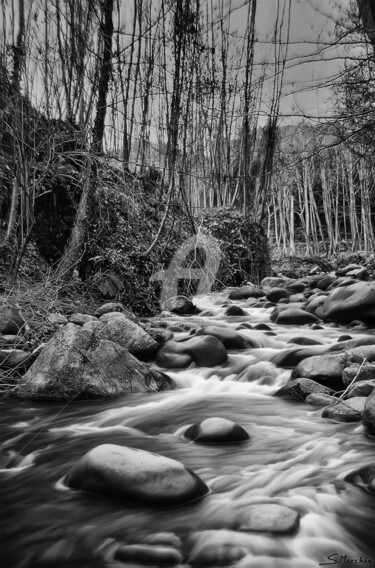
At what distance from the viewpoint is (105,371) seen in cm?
314

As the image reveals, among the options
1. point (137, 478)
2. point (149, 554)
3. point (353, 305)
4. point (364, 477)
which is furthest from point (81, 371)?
point (353, 305)

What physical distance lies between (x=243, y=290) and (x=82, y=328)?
15.9ft

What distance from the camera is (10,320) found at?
11.4 ft

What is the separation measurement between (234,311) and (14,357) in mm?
3641

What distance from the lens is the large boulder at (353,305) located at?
5.25 m

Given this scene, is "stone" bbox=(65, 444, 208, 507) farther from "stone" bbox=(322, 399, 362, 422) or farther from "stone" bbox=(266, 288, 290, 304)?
"stone" bbox=(266, 288, 290, 304)

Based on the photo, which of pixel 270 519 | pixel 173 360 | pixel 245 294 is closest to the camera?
pixel 270 519

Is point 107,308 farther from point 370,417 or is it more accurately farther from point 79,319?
point 370,417

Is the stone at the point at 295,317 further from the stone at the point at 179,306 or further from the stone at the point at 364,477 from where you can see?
the stone at the point at 364,477

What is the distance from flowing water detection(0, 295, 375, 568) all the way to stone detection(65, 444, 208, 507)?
4 cm

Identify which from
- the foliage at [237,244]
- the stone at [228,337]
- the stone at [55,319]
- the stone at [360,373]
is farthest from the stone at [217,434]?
the foliage at [237,244]

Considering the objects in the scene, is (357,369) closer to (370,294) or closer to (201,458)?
(201,458)

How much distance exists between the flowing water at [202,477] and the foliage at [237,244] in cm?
527

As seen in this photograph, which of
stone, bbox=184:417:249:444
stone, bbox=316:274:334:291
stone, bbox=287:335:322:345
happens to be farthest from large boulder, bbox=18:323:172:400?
stone, bbox=316:274:334:291
